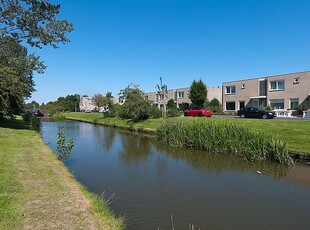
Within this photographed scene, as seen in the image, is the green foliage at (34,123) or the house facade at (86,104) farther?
the house facade at (86,104)

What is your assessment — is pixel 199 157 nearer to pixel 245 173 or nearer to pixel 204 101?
pixel 245 173

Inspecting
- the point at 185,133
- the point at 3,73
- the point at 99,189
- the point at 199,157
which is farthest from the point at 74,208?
the point at 3,73

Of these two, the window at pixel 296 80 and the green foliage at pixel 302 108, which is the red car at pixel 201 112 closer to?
the green foliage at pixel 302 108

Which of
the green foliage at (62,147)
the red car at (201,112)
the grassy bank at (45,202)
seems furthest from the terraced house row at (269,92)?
the grassy bank at (45,202)

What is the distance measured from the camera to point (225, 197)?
26.1ft

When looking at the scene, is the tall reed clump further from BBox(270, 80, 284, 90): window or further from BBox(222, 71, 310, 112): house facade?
BBox(270, 80, 284, 90): window

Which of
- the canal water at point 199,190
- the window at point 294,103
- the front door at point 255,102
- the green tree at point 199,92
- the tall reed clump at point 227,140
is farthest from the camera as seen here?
the green tree at point 199,92

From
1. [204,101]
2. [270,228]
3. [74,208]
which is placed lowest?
[270,228]

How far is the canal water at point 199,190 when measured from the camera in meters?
6.34

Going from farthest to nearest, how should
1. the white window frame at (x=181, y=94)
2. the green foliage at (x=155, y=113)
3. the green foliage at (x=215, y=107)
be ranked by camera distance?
the white window frame at (x=181, y=94), the green foliage at (x=215, y=107), the green foliage at (x=155, y=113)

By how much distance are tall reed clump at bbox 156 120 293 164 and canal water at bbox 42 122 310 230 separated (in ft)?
2.54

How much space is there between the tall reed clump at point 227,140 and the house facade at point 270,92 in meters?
25.0

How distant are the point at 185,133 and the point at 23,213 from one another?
14.0m

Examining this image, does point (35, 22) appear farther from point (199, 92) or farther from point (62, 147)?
point (199, 92)
